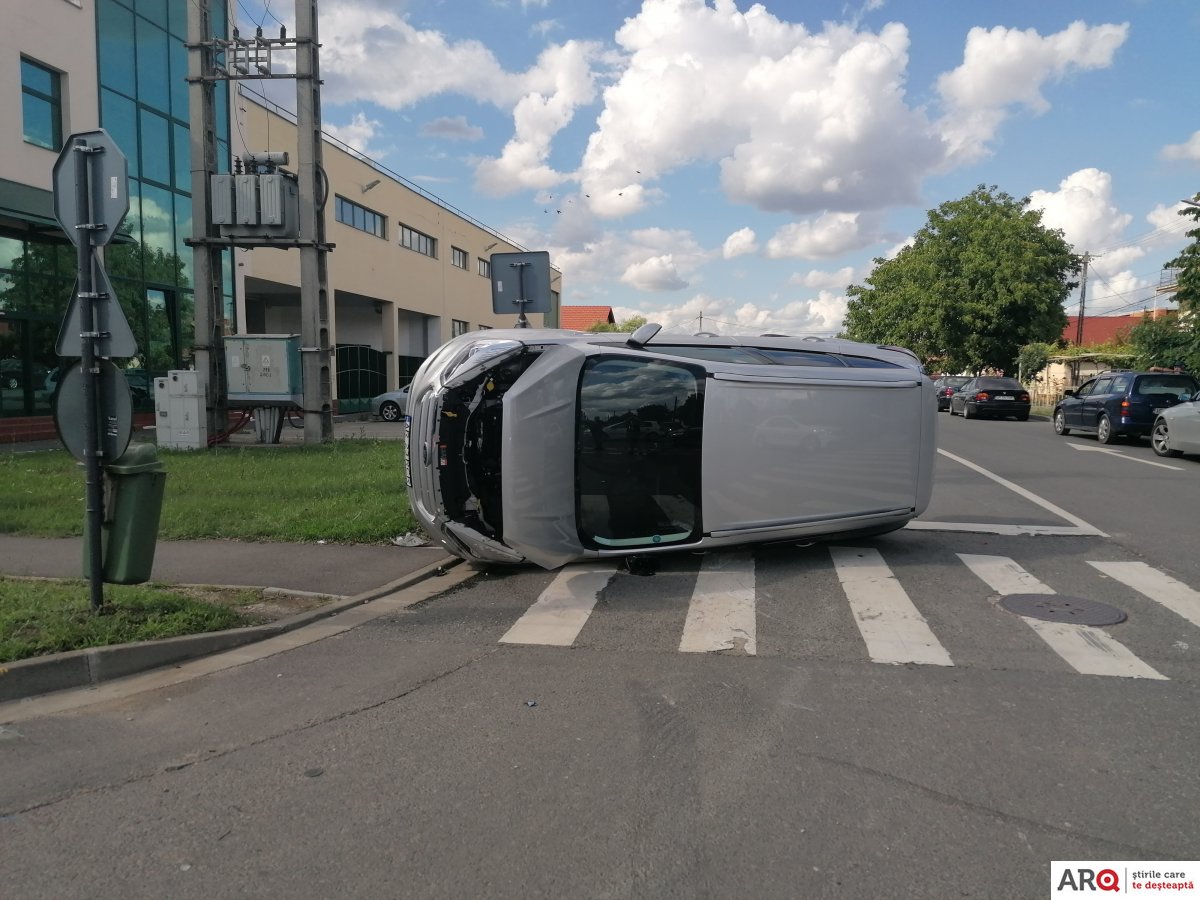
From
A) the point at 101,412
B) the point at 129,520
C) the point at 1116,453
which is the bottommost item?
the point at 1116,453

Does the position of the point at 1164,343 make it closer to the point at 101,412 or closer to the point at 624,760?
the point at 624,760

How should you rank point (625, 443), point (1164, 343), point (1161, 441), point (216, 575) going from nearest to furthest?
point (625, 443)
point (216, 575)
point (1161, 441)
point (1164, 343)

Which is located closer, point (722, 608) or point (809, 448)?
point (722, 608)

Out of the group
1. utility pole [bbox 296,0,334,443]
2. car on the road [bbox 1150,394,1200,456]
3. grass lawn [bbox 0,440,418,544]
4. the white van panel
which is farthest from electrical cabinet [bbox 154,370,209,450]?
car on the road [bbox 1150,394,1200,456]

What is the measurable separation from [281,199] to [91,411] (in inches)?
445

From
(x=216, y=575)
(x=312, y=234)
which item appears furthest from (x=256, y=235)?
(x=216, y=575)

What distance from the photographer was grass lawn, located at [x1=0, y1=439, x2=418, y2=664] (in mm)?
5141

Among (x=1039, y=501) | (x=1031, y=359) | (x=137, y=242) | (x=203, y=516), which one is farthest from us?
(x=1031, y=359)

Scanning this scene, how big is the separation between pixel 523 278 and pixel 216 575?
5509mm

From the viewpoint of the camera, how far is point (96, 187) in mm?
5188

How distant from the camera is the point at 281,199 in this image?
50.2 ft

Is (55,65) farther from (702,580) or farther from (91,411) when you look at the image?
(702,580)

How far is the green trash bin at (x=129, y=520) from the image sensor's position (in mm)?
5348

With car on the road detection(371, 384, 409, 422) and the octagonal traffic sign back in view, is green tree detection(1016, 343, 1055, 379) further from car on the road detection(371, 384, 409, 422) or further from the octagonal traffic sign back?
the octagonal traffic sign back
